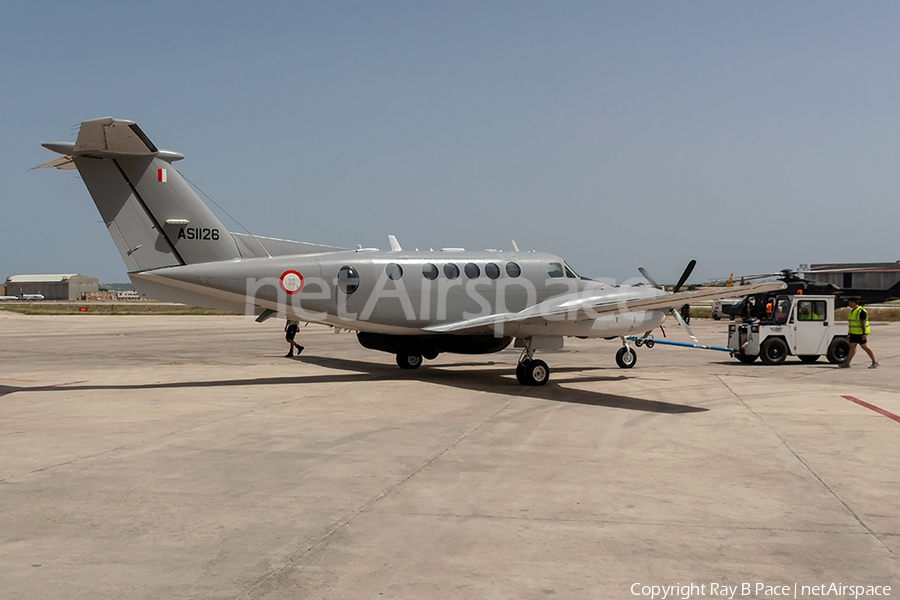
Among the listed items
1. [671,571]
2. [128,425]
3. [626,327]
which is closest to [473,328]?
[626,327]

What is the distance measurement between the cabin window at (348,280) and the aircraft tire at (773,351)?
1267 cm

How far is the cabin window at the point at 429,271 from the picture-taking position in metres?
16.2

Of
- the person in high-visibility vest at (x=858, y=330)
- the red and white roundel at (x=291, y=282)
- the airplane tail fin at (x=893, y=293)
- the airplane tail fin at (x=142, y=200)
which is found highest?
the airplane tail fin at (x=142, y=200)

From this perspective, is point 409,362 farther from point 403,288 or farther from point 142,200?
point 142,200

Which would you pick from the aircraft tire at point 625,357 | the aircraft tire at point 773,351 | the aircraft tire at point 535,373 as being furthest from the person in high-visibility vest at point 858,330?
the aircraft tire at point 535,373

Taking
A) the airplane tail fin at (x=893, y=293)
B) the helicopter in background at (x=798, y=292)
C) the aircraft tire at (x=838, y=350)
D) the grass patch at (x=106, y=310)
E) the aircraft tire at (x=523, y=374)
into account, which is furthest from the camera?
the grass patch at (x=106, y=310)

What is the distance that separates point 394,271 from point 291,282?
2458 millimetres

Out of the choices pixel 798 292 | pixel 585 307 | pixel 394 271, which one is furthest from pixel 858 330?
pixel 394 271

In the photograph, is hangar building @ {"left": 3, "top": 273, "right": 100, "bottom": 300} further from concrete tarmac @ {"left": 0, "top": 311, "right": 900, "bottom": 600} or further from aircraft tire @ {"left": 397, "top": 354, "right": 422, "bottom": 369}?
concrete tarmac @ {"left": 0, "top": 311, "right": 900, "bottom": 600}

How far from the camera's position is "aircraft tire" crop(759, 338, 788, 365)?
20.4 m

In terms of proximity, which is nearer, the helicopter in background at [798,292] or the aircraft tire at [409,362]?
the aircraft tire at [409,362]

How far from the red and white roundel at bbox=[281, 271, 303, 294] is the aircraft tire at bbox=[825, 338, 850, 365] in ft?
52.0

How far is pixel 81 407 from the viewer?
12.1 m

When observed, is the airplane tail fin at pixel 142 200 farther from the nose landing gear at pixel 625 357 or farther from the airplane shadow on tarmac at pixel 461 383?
the nose landing gear at pixel 625 357
